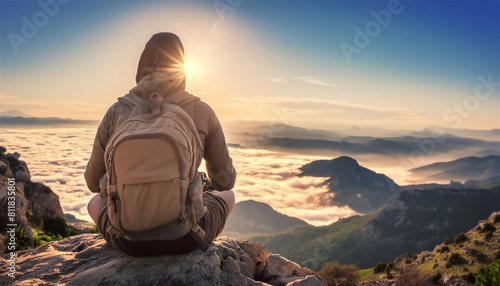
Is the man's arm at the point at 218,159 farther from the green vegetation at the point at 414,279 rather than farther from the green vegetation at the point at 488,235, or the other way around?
the green vegetation at the point at 488,235

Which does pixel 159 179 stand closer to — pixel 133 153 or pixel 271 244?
pixel 133 153

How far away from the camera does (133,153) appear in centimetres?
405

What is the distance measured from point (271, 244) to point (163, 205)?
7873 inches

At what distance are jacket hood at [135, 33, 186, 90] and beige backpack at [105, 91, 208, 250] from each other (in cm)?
95

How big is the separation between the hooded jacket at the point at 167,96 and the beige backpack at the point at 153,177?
583 mm

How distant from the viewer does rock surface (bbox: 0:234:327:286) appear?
489 centimetres

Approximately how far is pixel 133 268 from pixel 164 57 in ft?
11.7

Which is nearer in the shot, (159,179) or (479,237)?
(159,179)

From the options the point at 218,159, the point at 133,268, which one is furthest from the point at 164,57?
the point at 133,268

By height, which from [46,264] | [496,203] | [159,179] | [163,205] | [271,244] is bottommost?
[271,244]

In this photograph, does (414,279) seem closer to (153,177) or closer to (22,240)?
(22,240)

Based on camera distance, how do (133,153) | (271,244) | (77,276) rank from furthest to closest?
(271,244) < (77,276) < (133,153)

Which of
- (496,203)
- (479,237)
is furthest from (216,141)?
(496,203)

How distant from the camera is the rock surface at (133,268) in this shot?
489 centimetres
